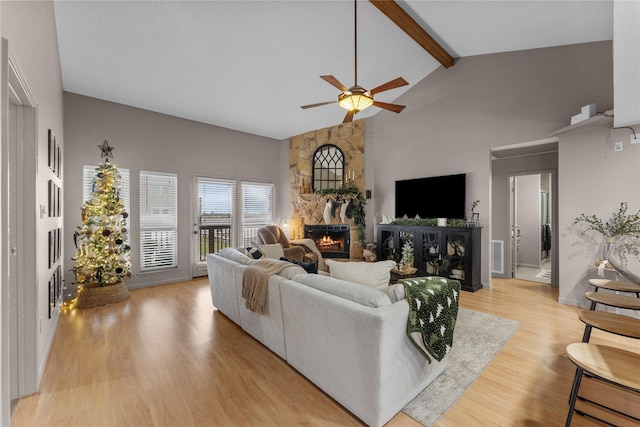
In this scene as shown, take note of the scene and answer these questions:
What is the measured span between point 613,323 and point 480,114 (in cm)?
380

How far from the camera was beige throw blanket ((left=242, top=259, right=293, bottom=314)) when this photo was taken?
8.43 feet

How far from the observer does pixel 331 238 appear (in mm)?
6797

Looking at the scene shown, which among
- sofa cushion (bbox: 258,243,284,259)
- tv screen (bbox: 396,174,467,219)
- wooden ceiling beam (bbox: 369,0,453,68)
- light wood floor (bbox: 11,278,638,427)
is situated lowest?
light wood floor (bbox: 11,278,638,427)

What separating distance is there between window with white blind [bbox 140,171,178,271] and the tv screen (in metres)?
4.65

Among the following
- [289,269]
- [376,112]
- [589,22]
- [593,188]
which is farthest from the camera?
[376,112]

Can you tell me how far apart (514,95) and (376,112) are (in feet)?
8.49

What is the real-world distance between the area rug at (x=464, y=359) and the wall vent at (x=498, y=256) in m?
2.47

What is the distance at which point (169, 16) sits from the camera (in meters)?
3.17

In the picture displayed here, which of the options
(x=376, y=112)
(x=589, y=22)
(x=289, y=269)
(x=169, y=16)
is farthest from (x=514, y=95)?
(x=169, y=16)

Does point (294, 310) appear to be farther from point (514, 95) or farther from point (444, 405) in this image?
point (514, 95)

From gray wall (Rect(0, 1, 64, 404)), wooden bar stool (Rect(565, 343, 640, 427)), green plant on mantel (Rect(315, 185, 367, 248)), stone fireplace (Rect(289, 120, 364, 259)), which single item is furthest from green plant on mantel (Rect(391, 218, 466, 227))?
gray wall (Rect(0, 1, 64, 404))

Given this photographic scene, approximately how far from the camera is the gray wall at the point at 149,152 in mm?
4523

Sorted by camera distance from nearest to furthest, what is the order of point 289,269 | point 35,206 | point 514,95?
point 35,206, point 289,269, point 514,95

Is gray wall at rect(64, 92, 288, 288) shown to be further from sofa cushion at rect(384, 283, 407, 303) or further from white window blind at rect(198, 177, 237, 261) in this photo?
sofa cushion at rect(384, 283, 407, 303)
